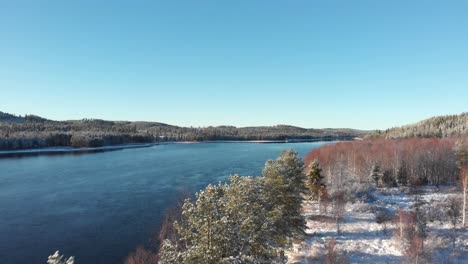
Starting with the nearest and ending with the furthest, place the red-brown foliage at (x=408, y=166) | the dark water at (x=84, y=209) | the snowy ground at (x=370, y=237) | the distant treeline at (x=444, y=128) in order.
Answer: the snowy ground at (x=370, y=237) < the dark water at (x=84, y=209) < the red-brown foliage at (x=408, y=166) < the distant treeline at (x=444, y=128)

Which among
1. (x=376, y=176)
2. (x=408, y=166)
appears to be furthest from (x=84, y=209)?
(x=408, y=166)

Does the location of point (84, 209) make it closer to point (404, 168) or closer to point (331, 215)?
point (331, 215)

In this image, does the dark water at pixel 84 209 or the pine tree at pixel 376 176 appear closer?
the dark water at pixel 84 209

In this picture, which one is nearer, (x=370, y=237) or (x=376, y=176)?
(x=370, y=237)

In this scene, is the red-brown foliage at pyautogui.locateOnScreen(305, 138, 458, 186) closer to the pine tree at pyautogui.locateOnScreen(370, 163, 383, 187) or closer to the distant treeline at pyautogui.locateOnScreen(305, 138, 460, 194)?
the distant treeline at pyautogui.locateOnScreen(305, 138, 460, 194)

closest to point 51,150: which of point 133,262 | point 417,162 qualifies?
point 133,262

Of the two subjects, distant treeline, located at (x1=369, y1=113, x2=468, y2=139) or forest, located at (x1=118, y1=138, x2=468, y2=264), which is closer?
forest, located at (x1=118, y1=138, x2=468, y2=264)

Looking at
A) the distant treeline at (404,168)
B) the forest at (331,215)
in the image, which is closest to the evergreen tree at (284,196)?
the forest at (331,215)

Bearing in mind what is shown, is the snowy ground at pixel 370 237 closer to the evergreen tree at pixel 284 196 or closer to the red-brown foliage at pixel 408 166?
the evergreen tree at pixel 284 196

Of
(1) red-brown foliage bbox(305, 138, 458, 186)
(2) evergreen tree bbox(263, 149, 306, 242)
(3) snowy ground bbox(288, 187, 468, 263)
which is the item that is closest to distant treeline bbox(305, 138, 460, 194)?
(1) red-brown foliage bbox(305, 138, 458, 186)

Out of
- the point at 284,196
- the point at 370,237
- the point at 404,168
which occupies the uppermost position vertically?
the point at 284,196
